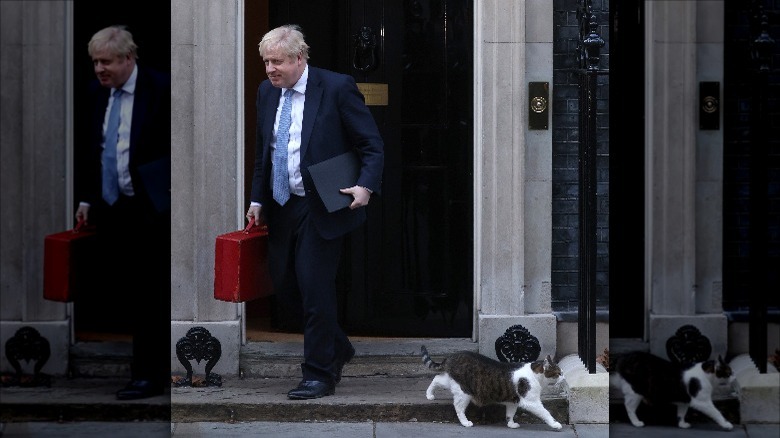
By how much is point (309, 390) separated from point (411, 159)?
164cm

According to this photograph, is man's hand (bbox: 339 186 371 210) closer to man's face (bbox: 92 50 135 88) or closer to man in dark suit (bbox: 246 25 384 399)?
man in dark suit (bbox: 246 25 384 399)

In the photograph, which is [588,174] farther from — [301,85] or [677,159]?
[677,159]

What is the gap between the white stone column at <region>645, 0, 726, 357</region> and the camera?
162 cm

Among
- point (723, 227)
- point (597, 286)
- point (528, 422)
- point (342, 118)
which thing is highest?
point (342, 118)

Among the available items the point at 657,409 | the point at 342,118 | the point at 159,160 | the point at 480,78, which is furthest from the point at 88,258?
the point at 480,78

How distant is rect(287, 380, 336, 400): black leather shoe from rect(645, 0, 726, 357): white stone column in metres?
4.18

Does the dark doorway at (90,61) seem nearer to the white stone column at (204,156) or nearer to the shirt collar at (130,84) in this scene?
the shirt collar at (130,84)

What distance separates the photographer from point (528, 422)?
5766 mm

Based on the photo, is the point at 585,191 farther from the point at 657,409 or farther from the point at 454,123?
the point at 657,409

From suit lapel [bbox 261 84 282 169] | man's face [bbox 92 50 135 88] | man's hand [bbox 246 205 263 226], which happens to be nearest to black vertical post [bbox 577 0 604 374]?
suit lapel [bbox 261 84 282 169]

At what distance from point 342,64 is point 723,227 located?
16.8 feet

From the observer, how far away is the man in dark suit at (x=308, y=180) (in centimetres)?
578

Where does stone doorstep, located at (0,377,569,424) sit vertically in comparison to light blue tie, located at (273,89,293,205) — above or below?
below

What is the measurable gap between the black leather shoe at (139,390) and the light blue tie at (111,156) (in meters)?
0.31
